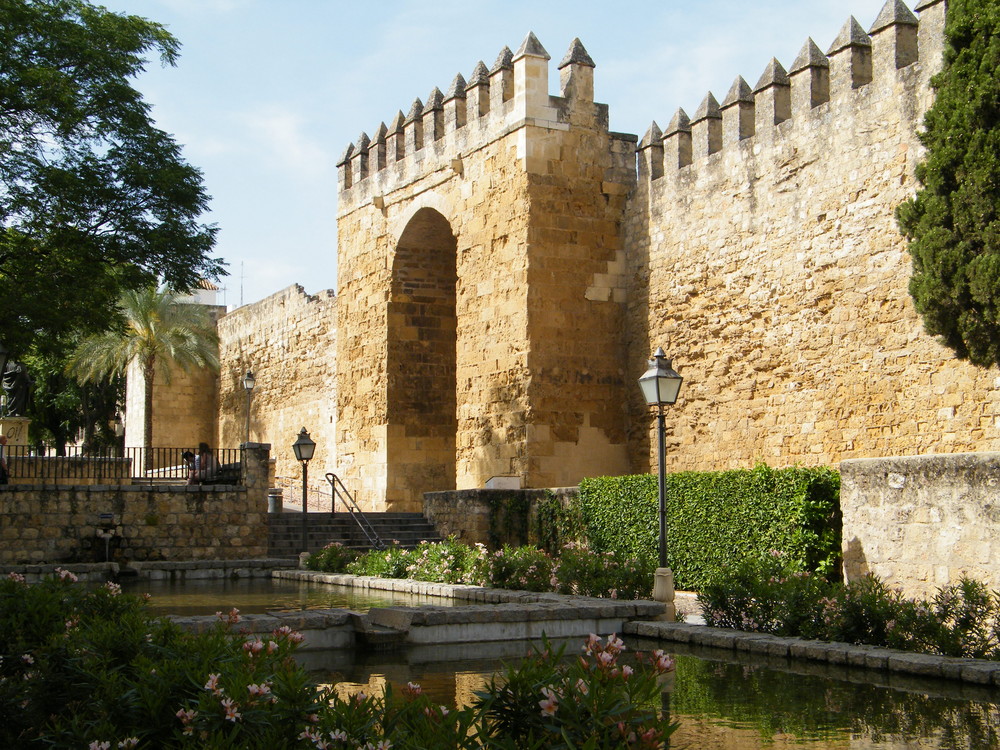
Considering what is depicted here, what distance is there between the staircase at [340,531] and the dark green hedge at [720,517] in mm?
4130

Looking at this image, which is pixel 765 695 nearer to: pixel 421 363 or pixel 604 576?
pixel 604 576

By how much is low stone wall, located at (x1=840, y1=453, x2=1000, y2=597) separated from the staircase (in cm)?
905

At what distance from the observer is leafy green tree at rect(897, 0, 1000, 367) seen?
1050cm

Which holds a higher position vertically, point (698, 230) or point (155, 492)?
point (698, 230)

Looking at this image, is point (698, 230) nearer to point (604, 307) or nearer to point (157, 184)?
point (604, 307)

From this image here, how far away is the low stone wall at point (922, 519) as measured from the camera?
829 cm

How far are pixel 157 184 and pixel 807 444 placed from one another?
8.38 m

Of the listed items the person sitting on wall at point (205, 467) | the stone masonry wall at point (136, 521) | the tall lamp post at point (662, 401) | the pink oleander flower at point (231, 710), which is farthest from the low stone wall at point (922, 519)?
the person sitting on wall at point (205, 467)

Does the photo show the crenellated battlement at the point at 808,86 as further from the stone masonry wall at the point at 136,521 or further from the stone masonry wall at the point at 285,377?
the stone masonry wall at the point at 285,377

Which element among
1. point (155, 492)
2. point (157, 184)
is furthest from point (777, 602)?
point (155, 492)

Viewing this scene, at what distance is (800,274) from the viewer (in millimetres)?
14516

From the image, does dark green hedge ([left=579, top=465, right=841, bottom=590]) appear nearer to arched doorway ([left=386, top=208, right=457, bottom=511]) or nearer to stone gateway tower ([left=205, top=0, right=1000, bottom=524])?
stone gateway tower ([left=205, top=0, right=1000, bottom=524])

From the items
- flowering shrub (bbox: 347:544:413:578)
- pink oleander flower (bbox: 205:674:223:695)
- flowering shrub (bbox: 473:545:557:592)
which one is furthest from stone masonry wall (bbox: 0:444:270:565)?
pink oleander flower (bbox: 205:674:223:695)

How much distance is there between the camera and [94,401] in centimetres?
4016
